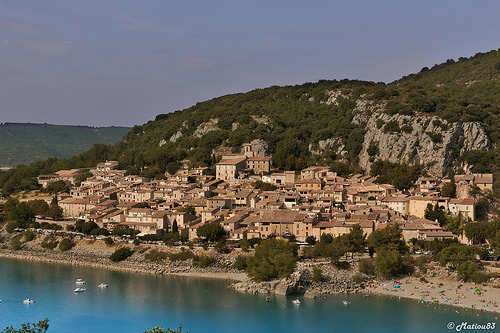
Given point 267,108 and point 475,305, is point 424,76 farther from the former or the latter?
point 475,305

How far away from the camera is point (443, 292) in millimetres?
27516

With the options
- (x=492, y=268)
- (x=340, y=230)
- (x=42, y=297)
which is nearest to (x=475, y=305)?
(x=492, y=268)

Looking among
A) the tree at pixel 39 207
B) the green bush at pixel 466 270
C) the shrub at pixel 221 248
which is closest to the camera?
the green bush at pixel 466 270

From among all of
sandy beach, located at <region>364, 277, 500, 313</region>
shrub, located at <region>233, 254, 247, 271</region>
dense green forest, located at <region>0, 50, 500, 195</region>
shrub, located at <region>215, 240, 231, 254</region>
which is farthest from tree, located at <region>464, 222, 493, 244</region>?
shrub, located at <region>215, 240, 231, 254</region>

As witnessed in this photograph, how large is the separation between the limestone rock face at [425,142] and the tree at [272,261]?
20.1m

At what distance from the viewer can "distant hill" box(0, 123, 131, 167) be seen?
151m

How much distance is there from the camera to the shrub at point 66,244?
38.0 metres

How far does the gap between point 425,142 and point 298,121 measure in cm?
2115

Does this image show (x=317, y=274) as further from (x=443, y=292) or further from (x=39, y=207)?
(x=39, y=207)

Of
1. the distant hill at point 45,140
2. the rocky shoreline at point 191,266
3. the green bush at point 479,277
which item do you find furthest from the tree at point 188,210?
the distant hill at point 45,140

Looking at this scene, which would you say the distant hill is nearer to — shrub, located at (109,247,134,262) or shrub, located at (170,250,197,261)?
shrub, located at (109,247,134,262)

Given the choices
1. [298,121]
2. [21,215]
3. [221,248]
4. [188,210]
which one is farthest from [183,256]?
[298,121]

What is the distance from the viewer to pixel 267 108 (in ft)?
243

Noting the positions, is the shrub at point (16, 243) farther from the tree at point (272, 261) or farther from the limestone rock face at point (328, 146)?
the limestone rock face at point (328, 146)
